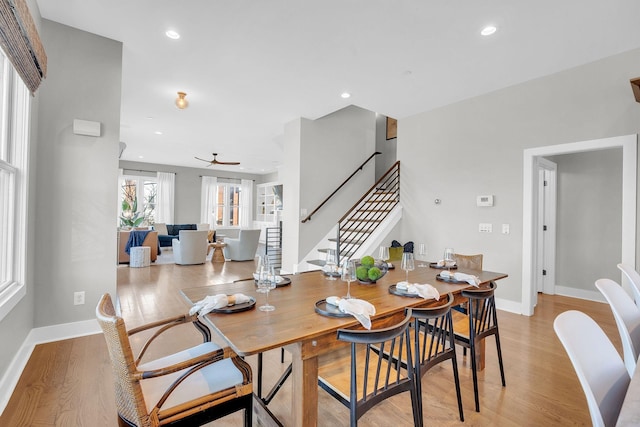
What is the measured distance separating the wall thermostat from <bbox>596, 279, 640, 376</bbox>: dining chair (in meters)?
2.77

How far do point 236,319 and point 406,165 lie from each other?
4.64 meters

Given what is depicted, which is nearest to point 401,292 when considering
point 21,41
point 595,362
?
point 595,362

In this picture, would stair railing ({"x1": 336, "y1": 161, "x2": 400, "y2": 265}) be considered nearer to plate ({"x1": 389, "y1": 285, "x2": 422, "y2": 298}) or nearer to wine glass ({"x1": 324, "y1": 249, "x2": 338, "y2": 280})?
wine glass ({"x1": 324, "y1": 249, "x2": 338, "y2": 280})

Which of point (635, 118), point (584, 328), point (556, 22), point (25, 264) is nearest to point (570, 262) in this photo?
point (635, 118)

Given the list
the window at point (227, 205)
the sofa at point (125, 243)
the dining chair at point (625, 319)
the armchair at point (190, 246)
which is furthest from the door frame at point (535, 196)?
the window at point (227, 205)

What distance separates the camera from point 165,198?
1055cm

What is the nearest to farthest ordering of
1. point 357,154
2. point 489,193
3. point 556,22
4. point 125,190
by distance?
point 556,22 < point 489,193 < point 357,154 < point 125,190

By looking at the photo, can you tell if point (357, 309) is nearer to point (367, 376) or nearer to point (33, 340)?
point (367, 376)

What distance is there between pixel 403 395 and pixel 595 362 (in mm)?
1398

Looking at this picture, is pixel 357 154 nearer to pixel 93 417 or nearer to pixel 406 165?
pixel 406 165

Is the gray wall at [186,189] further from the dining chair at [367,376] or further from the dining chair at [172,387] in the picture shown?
the dining chair at [367,376]

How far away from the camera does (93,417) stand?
1.83m

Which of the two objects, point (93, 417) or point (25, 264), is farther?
point (25, 264)

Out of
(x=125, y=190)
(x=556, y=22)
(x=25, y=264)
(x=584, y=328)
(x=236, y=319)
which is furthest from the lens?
(x=125, y=190)
